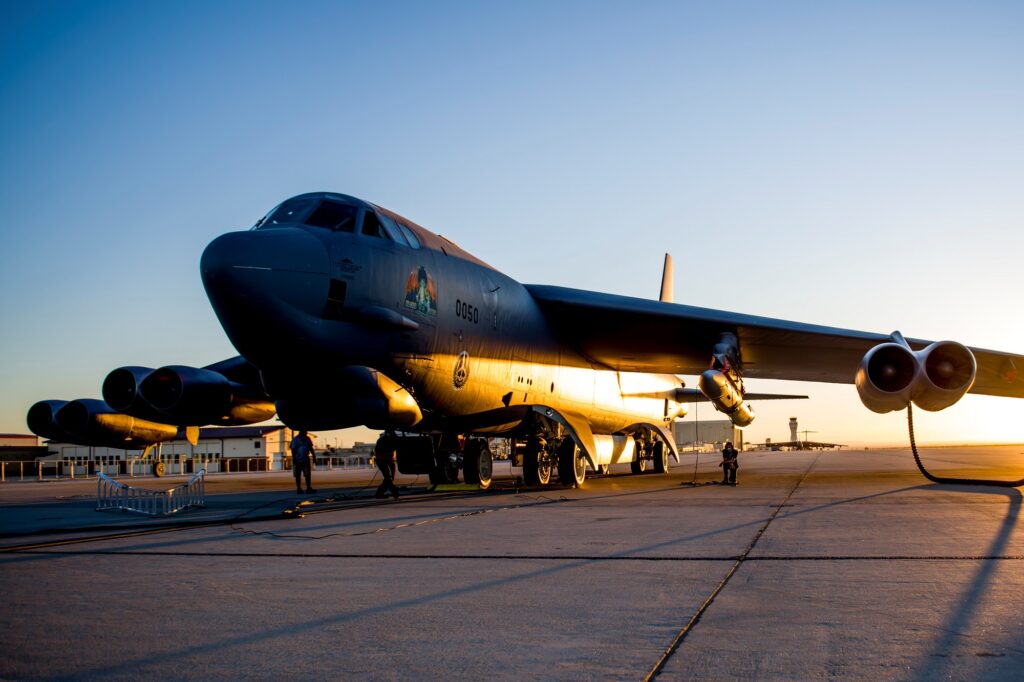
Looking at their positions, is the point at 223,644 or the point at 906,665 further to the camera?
the point at 223,644

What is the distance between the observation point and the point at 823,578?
4.98m

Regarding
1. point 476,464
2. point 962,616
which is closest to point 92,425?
point 476,464

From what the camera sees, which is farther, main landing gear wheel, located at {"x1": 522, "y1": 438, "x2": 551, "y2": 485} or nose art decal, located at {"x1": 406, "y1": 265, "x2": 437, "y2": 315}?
main landing gear wheel, located at {"x1": 522, "y1": 438, "x2": 551, "y2": 485}

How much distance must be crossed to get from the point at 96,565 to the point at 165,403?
11.0 meters

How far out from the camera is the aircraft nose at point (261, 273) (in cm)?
1011

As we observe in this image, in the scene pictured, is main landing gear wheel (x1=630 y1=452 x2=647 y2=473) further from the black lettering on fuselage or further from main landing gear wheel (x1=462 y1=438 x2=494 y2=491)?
the black lettering on fuselage

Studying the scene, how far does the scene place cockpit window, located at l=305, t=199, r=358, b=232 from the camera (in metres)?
11.4

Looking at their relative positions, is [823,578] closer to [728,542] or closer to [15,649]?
[728,542]

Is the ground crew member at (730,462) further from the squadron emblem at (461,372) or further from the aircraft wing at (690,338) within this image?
the squadron emblem at (461,372)

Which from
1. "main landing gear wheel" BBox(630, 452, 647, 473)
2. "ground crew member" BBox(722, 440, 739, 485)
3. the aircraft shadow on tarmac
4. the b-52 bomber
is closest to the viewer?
the aircraft shadow on tarmac

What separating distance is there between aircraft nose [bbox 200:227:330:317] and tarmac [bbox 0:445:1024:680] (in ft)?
8.93

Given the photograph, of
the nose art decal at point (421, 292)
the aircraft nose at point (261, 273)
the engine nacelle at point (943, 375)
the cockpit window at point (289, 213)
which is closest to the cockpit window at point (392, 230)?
the nose art decal at point (421, 292)

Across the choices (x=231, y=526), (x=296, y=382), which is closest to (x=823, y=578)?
(x=231, y=526)

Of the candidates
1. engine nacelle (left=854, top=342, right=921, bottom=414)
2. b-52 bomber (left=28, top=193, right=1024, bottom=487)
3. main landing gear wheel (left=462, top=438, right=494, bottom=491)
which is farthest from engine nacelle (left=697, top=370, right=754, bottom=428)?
main landing gear wheel (left=462, top=438, right=494, bottom=491)
